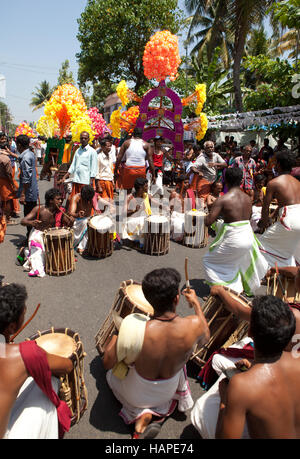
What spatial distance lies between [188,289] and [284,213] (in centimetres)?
255

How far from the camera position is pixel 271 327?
1845 mm

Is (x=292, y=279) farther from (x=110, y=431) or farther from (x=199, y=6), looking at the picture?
(x=199, y=6)

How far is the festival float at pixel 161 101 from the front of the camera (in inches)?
432

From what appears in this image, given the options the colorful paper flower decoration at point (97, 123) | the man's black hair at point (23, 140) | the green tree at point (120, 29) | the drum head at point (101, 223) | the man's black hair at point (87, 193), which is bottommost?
the drum head at point (101, 223)

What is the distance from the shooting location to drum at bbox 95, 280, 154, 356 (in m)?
2.75

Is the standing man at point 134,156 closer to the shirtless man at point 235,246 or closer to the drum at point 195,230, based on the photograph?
the drum at point 195,230

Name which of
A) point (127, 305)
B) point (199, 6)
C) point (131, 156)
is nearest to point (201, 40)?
point (199, 6)

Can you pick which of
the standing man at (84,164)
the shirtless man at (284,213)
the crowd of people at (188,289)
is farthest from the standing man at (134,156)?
the shirtless man at (284,213)

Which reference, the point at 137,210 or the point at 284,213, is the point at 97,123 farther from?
the point at 284,213

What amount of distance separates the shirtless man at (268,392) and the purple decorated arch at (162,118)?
1137 cm

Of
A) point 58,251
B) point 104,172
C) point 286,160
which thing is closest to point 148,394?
point 58,251

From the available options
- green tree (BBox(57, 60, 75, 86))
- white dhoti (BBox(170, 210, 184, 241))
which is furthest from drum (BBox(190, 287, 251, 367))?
green tree (BBox(57, 60, 75, 86))

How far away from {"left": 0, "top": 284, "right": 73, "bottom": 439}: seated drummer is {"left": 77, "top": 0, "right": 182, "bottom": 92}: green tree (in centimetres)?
2590
